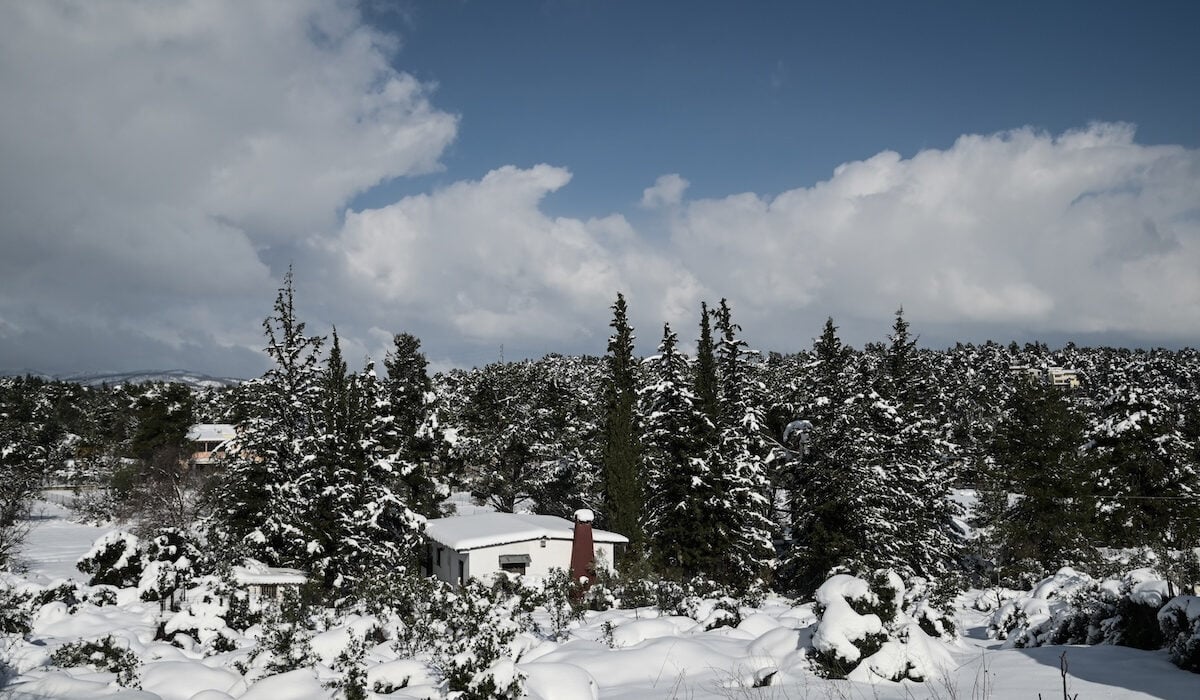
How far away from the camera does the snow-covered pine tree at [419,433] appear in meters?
43.5

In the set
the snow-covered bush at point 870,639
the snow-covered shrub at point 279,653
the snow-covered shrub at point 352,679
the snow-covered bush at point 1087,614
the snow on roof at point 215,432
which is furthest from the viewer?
the snow on roof at point 215,432

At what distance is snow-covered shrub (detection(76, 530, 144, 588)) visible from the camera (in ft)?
82.5

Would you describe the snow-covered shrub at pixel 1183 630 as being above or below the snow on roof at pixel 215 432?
below

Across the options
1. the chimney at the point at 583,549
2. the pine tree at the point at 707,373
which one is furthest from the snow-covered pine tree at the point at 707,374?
the chimney at the point at 583,549

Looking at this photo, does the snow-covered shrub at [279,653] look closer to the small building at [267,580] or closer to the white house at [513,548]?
the small building at [267,580]

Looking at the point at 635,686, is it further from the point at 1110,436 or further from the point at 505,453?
the point at 505,453

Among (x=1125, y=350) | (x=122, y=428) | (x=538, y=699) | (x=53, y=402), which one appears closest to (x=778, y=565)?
(x=538, y=699)

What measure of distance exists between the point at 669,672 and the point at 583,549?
64.3ft

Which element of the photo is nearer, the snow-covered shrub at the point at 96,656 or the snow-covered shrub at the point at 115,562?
the snow-covered shrub at the point at 96,656

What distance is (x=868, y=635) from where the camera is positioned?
10.0 meters

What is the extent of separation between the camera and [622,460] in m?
38.0

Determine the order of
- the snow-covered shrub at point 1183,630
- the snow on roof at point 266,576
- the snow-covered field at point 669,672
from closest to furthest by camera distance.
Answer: the snow-covered field at point 669,672
the snow-covered shrub at point 1183,630
the snow on roof at point 266,576

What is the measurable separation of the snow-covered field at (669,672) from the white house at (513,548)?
13.7 metres

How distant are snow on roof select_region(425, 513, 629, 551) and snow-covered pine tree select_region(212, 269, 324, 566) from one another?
21.6 feet
